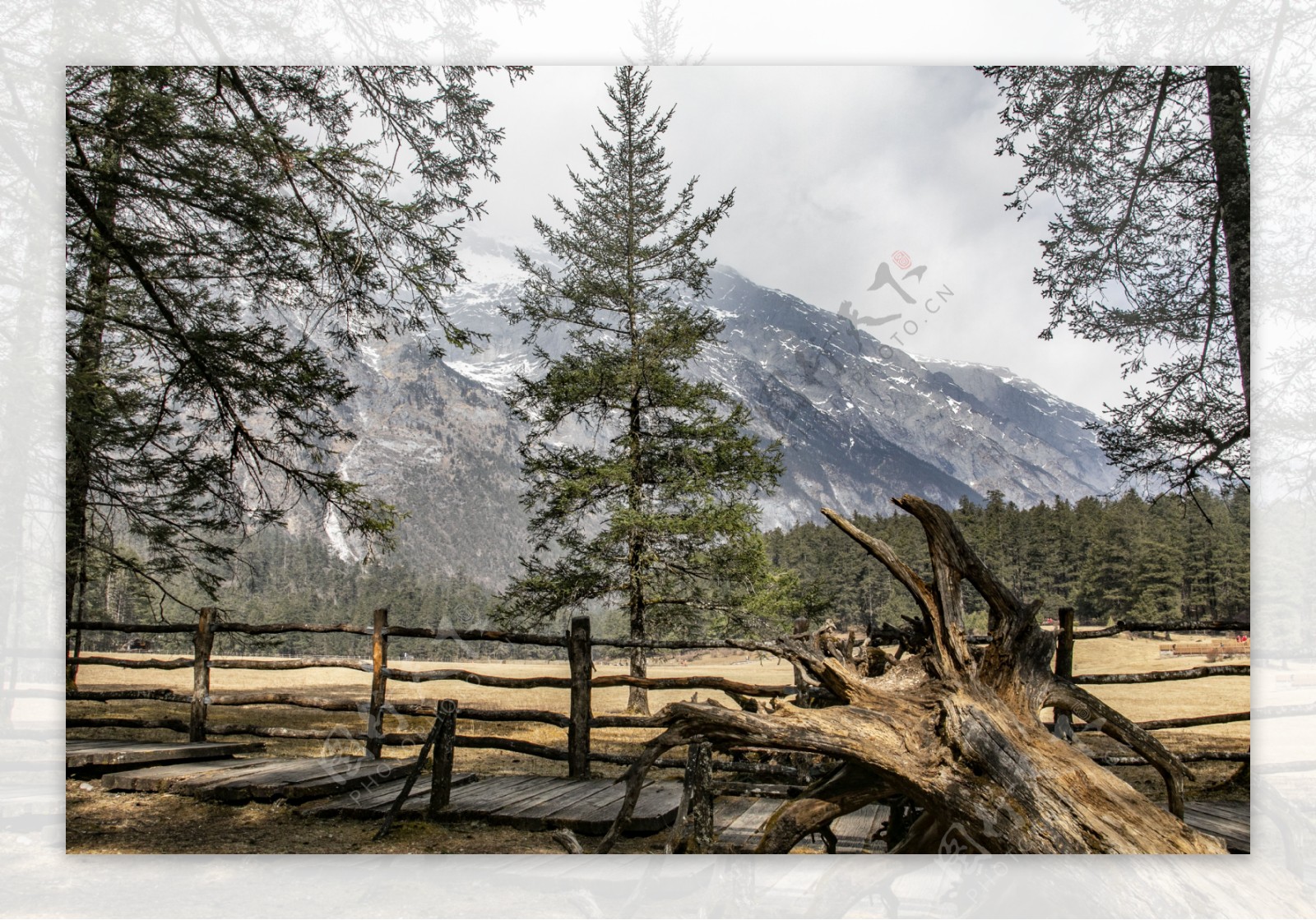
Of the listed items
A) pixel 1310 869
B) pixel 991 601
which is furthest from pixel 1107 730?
pixel 1310 869

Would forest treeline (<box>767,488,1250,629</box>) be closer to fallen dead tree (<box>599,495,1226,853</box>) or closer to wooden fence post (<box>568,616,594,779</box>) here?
fallen dead tree (<box>599,495,1226,853</box>)

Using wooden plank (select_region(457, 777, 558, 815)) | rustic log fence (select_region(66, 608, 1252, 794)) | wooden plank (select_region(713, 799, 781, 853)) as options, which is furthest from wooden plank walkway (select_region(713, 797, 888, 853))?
wooden plank (select_region(457, 777, 558, 815))

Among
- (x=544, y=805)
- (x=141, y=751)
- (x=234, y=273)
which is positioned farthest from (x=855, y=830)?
(x=234, y=273)

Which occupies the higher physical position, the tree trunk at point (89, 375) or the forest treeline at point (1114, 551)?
the tree trunk at point (89, 375)

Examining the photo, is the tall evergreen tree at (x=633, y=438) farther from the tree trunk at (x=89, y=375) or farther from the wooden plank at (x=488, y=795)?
the tree trunk at (x=89, y=375)

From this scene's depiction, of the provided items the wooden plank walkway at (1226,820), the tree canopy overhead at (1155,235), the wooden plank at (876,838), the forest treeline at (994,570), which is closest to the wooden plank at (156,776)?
the forest treeline at (994,570)

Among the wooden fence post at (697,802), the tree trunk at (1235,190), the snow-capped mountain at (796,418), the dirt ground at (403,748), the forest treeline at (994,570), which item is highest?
the tree trunk at (1235,190)
